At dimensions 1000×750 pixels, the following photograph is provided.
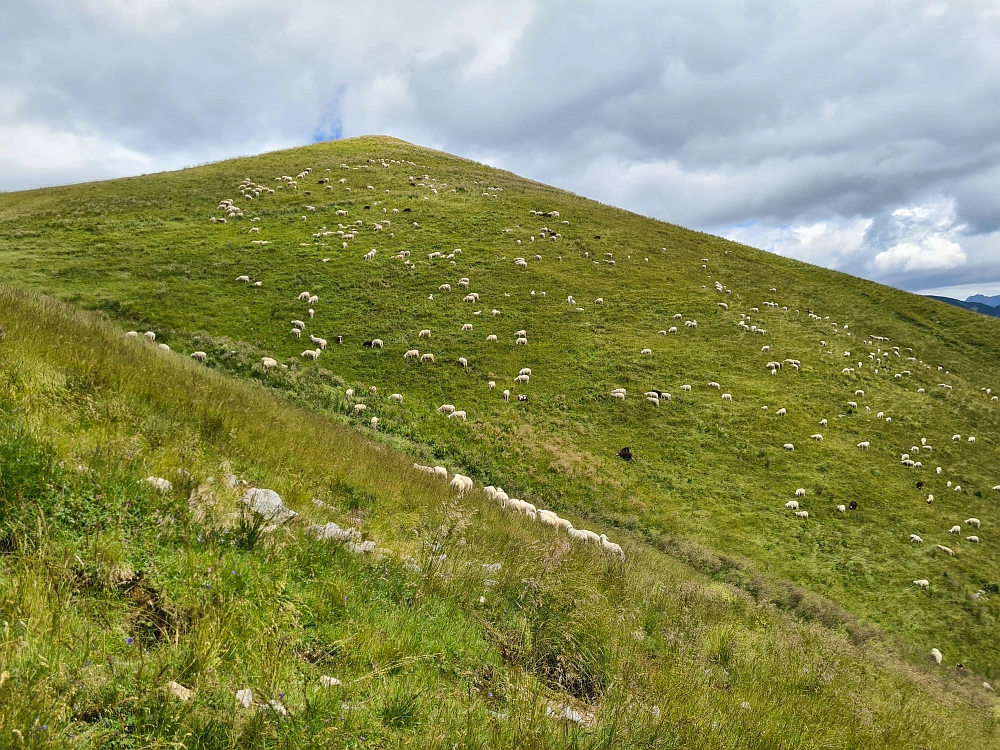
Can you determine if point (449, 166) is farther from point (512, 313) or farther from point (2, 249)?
point (2, 249)

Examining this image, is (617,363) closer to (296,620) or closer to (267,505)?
(267,505)

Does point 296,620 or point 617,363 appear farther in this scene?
point 617,363

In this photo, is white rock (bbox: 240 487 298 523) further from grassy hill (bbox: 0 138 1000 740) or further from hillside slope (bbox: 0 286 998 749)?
grassy hill (bbox: 0 138 1000 740)

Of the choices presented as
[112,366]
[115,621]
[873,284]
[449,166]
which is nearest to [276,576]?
[115,621]

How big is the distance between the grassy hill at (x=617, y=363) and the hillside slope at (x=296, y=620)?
949 centimetres

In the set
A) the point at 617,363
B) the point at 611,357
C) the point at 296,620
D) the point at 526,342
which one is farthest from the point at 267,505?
the point at 611,357

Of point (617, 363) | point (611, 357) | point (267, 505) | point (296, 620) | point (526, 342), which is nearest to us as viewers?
point (296, 620)

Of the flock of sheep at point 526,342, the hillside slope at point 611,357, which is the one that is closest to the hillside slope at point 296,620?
the flock of sheep at point 526,342

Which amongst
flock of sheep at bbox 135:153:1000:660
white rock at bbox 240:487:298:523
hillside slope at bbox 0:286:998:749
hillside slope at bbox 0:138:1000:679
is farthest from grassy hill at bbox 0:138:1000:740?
white rock at bbox 240:487:298:523

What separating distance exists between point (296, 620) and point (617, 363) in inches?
995

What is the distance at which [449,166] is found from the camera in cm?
6203

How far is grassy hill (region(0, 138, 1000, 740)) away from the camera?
18266 mm

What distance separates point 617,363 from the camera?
27.6 metres

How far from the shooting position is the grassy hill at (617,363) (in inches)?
719
